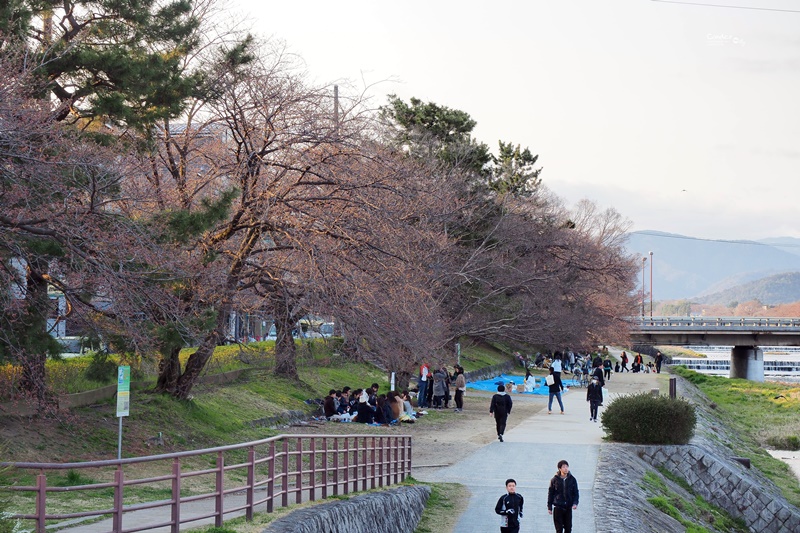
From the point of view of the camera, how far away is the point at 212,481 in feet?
55.9

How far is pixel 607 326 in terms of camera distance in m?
65.1

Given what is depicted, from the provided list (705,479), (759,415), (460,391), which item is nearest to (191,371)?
(705,479)

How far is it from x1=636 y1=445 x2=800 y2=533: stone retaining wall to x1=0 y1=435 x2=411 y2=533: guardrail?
7.83 m

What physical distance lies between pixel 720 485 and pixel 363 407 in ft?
31.6

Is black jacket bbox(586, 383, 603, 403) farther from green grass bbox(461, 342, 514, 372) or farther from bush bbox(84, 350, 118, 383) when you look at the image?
green grass bbox(461, 342, 514, 372)

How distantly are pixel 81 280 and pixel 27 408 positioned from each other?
2994mm

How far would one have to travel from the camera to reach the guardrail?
347 inches

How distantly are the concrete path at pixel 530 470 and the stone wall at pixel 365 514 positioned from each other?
91 centimetres

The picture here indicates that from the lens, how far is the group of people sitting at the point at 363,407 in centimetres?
2814

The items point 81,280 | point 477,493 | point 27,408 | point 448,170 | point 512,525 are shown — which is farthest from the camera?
point 448,170

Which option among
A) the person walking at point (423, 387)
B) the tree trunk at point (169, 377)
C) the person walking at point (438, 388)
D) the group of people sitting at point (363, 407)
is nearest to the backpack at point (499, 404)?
the group of people sitting at point (363, 407)

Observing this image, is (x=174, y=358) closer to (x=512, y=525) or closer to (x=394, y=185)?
(x=394, y=185)

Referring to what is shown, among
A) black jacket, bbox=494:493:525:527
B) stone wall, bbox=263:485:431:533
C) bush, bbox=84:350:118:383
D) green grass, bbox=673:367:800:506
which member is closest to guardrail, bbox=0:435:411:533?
stone wall, bbox=263:485:431:533

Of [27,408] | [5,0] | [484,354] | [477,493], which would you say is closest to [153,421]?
[27,408]
